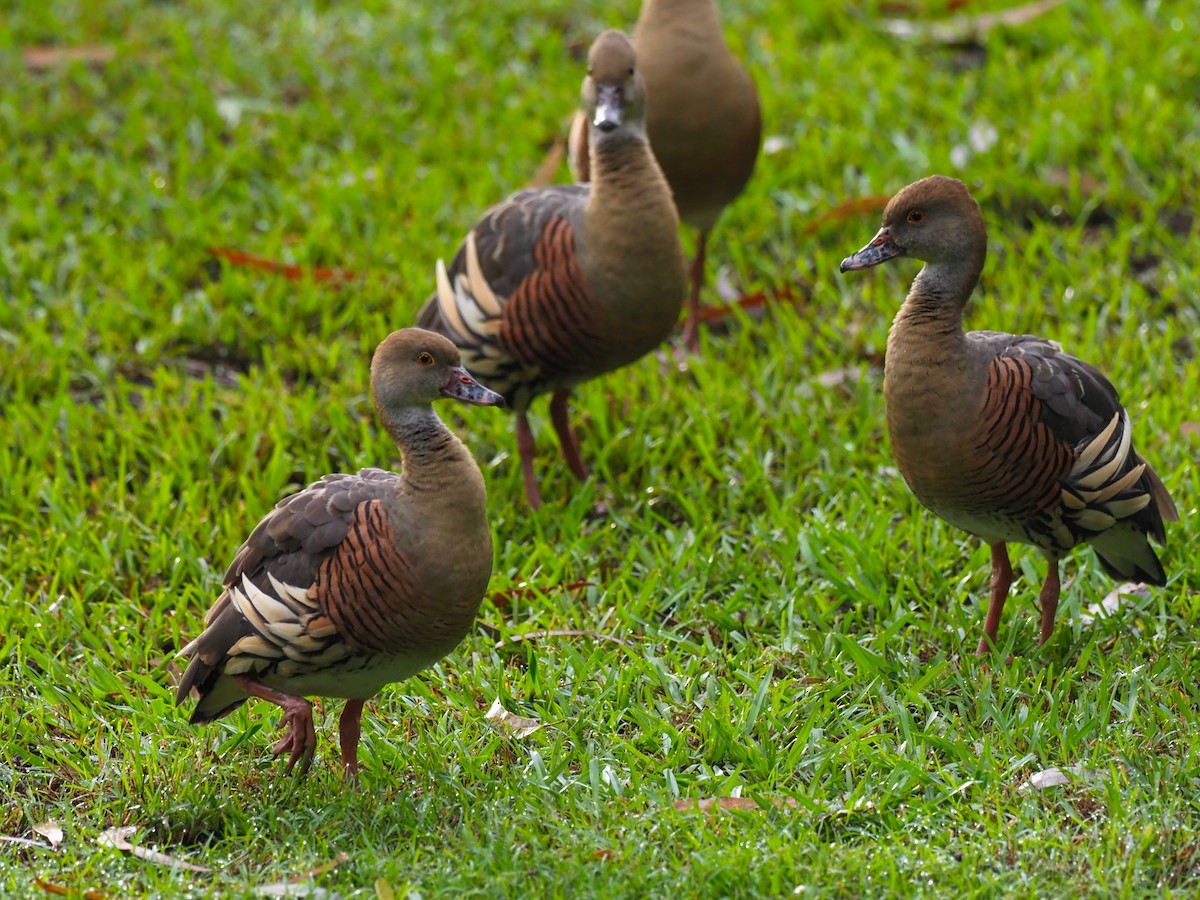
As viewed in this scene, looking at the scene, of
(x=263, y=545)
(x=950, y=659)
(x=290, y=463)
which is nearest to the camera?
(x=263, y=545)

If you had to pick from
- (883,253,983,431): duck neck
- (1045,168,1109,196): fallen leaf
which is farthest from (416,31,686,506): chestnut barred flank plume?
(1045,168,1109,196): fallen leaf

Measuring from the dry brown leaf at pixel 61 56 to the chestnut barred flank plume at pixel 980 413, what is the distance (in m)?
5.53

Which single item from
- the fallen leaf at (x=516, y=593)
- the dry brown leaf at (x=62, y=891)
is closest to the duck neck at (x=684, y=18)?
the fallen leaf at (x=516, y=593)

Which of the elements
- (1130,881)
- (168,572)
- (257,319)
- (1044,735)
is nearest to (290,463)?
(168,572)

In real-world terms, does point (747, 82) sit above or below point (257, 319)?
above

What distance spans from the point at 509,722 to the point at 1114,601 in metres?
1.92

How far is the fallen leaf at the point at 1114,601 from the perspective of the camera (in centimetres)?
461

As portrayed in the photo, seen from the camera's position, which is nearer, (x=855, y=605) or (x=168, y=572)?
(x=855, y=605)

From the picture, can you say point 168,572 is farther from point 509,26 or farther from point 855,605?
point 509,26

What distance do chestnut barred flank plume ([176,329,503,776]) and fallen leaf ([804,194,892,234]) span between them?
124 inches

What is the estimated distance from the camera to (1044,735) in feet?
13.2

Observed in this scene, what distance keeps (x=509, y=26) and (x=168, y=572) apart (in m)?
4.65

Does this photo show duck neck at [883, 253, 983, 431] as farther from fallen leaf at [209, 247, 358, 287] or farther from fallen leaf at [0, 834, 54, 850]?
fallen leaf at [209, 247, 358, 287]

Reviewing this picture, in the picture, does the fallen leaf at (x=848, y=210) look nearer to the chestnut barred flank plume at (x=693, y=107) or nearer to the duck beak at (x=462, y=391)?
the chestnut barred flank plume at (x=693, y=107)
